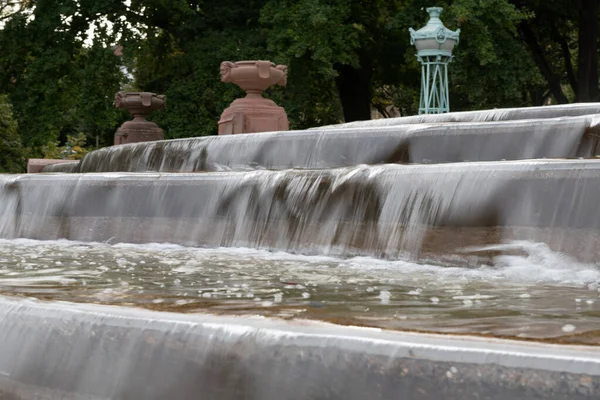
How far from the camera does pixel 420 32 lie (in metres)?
16.3

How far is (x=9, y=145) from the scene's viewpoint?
72.0 ft

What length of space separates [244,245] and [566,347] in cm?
445

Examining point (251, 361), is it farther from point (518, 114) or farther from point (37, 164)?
point (37, 164)

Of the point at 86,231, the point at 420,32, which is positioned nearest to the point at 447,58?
the point at 420,32

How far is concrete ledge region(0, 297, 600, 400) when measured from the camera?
7.82ft

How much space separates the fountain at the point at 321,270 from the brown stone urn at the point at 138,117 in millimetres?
8791

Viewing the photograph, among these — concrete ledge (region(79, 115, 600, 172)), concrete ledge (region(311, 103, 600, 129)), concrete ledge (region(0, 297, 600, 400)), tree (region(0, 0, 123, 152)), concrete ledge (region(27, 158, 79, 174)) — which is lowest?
concrete ledge (region(0, 297, 600, 400))

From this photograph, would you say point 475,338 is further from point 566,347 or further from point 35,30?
point 35,30

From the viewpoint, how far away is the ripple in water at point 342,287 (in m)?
3.21

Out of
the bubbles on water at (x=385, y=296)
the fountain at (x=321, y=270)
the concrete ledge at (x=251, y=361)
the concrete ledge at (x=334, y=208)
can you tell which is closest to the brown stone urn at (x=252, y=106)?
the fountain at (x=321, y=270)

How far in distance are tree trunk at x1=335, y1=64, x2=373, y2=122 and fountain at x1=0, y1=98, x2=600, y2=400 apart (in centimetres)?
1621

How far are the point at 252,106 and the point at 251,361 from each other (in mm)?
12462

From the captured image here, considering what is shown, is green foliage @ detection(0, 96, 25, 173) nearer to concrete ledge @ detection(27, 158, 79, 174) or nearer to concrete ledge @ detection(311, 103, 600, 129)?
concrete ledge @ detection(27, 158, 79, 174)

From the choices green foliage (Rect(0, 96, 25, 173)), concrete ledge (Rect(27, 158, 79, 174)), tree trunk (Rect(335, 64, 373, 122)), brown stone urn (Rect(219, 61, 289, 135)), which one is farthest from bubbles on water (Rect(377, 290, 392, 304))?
tree trunk (Rect(335, 64, 373, 122))
